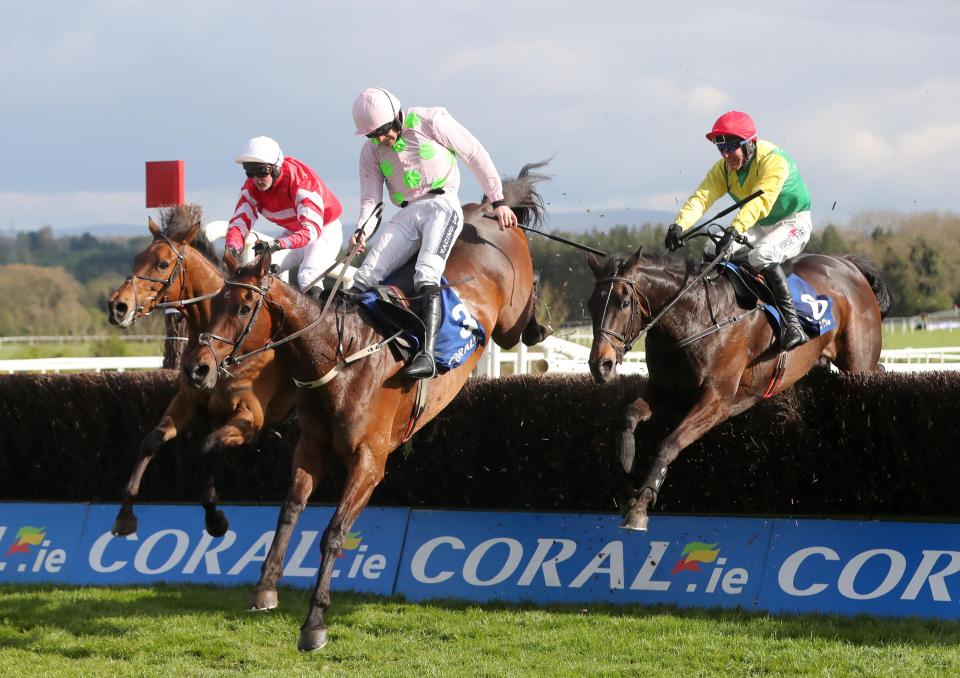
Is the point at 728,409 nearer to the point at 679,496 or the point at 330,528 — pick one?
the point at 679,496

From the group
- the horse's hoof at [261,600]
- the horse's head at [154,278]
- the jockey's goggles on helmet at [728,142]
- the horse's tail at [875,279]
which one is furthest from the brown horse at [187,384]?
the horse's tail at [875,279]

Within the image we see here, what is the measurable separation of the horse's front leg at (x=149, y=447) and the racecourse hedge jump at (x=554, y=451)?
0.45m

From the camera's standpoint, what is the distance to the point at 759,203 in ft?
19.7

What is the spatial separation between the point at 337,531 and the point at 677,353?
1.89m

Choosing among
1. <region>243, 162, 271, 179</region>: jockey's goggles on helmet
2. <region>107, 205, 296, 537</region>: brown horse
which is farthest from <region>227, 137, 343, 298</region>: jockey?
<region>107, 205, 296, 537</region>: brown horse

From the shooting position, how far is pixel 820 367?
20.9ft

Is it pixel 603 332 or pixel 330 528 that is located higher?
pixel 603 332

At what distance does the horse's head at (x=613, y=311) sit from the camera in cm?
529

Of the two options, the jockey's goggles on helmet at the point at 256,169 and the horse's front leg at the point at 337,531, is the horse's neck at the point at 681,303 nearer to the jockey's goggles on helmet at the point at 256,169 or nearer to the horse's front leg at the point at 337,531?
the horse's front leg at the point at 337,531

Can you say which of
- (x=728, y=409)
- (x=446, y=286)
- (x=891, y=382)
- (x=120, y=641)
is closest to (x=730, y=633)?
(x=728, y=409)

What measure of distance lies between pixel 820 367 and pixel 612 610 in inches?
70.1

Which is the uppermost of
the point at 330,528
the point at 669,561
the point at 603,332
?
the point at 603,332

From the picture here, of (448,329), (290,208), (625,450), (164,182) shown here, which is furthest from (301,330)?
(164,182)

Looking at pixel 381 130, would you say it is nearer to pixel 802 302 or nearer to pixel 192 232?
pixel 192 232
